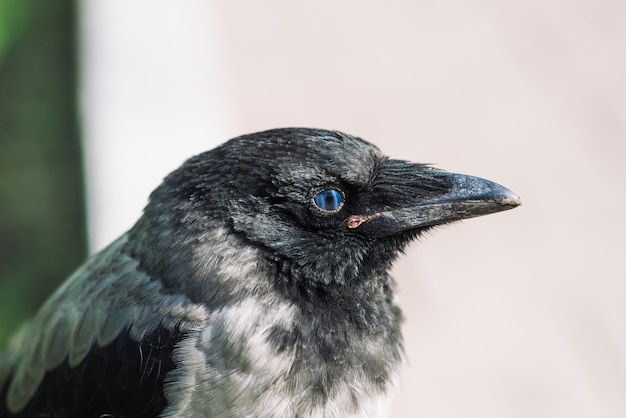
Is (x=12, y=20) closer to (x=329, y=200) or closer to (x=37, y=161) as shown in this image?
(x=37, y=161)

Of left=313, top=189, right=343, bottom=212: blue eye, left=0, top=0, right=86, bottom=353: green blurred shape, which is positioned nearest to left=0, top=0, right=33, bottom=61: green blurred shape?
left=0, top=0, right=86, bottom=353: green blurred shape

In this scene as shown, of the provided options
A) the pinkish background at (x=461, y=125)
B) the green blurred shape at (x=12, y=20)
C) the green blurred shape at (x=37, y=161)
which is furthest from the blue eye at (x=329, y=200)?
the green blurred shape at (x=12, y=20)

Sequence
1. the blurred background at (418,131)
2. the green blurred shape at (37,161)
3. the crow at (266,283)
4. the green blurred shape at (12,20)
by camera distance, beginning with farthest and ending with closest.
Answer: the green blurred shape at (12,20) → the green blurred shape at (37,161) → the blurred background at (418,131) → the crow at (266,283)

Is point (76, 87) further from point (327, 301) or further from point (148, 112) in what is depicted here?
point (327, 301)

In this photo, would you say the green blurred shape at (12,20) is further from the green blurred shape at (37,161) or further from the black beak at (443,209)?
the black beak at (443,209)

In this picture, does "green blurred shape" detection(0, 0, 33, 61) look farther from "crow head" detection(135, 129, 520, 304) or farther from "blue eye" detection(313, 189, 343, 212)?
"blue eye" detection(313, 189, 343, 212)

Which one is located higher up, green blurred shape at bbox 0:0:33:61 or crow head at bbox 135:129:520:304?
green blurred shape at bbox 0:0:33:61

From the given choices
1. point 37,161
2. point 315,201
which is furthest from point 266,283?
point 37,161
